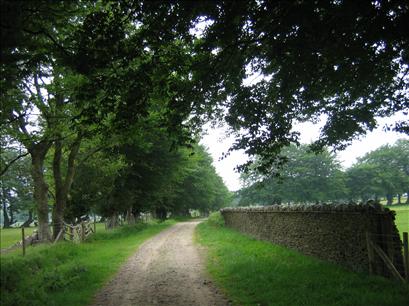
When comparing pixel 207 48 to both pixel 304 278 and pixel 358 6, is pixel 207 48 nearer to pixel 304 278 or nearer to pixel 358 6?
pixel 358 6

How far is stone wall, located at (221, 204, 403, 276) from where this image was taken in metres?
10.2

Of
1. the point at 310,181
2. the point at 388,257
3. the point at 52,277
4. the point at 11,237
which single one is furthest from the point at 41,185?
the point at 310,181

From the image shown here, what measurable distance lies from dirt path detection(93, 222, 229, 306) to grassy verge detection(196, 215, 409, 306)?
1.71ft

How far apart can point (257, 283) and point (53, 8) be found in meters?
8.11

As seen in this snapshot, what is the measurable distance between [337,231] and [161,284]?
590 cm

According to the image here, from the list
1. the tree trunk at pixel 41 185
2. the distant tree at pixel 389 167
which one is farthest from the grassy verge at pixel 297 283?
the distant tree at pixel 389 167

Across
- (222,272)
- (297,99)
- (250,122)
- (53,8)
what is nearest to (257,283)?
(222,272)

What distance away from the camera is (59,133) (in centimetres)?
1755

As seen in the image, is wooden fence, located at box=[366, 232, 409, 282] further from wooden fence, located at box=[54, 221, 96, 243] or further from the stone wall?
wooden fence, located at box=[54, 221, 96, 243]

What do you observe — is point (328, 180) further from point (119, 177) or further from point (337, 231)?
point (337, 231)

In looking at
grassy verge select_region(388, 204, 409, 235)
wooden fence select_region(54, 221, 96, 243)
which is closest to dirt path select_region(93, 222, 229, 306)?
wooden fence select_region(54, 221, 96, 243)

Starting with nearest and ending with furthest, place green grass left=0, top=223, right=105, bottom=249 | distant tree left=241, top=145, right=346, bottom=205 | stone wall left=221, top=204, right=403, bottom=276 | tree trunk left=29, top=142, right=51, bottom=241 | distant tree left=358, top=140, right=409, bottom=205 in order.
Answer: stone wall left=221, top=204, right=403, bottom=276 < tree trunk left=29, top=142, right=51, bottom=241 < green grass left=0, top=223, right=105, bottom=249 < distant tree left=241, top=145, right=346, bottom=205 < distant tree left=358, top=140, right=409, bottom=205

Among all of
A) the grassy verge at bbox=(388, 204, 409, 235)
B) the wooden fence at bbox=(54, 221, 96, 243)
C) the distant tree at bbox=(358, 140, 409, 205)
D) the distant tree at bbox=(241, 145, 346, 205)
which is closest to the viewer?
the wooden fence at bbox=(54, 221, 96, 243)

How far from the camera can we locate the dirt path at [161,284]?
925 centimetres
